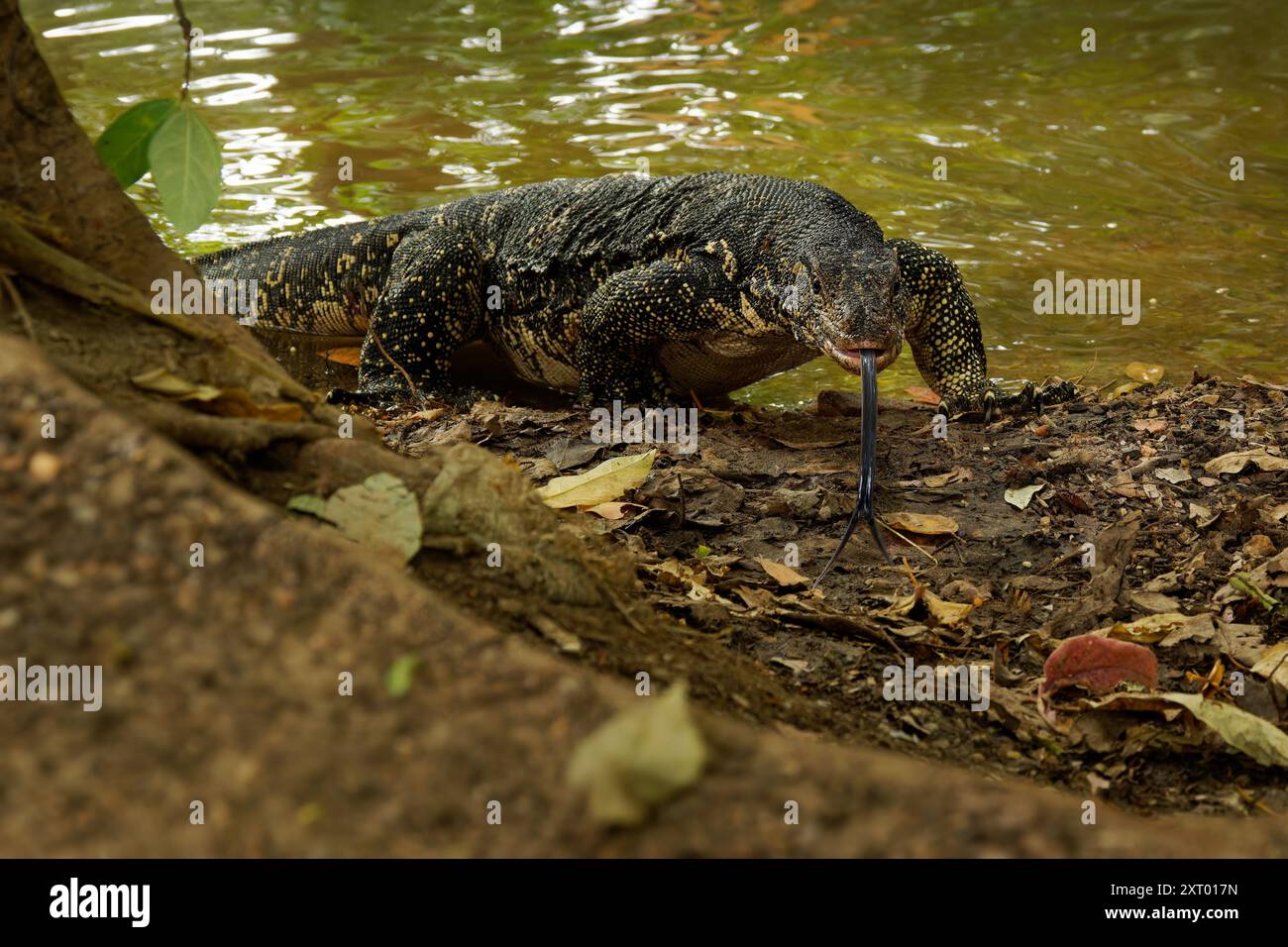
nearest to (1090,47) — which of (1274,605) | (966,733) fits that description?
(1274,605)

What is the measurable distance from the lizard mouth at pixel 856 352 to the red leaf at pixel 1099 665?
1.80 meters

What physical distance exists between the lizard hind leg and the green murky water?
5.87ft

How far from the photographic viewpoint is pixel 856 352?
492cm

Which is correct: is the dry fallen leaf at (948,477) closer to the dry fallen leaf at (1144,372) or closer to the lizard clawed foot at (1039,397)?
the lizard clawed foot at (1039,397)

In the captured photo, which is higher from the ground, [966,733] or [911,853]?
[911,853]

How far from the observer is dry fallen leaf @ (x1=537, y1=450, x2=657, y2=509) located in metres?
4.07

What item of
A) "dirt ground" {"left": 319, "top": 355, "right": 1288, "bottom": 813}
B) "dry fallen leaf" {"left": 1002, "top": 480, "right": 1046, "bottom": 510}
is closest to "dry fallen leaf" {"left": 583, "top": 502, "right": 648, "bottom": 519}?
"dirt ground" {"left": 319, "top": 355, "right": 1288, "bottom": 813}

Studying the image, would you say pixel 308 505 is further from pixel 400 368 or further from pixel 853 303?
pixel 400 368

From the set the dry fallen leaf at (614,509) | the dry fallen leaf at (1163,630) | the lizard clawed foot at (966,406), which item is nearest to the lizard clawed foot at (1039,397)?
the lizard clawed foot at (966,406)

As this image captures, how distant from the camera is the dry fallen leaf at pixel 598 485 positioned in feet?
13.4

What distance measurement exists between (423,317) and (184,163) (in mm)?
4319
